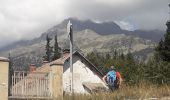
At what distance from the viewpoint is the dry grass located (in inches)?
436

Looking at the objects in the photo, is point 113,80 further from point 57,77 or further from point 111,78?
point 57,77

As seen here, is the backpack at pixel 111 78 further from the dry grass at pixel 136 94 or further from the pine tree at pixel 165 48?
the pine tree at pixel 165 48

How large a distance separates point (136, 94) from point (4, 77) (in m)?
7.34

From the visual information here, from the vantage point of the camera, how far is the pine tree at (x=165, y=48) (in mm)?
55562

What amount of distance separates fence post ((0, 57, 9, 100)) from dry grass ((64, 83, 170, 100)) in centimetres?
567

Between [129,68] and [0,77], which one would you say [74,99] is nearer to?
[0,77]

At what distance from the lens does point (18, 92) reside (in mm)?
20203

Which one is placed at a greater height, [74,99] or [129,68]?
[129,68]

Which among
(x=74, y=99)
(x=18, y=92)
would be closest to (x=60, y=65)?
(x=18, y=92)

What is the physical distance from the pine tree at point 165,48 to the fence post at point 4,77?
38.7 m

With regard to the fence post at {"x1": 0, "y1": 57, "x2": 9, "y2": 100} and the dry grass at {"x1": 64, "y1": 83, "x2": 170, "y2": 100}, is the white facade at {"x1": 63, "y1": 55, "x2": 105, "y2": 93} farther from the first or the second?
the dry grass at {"x1": 64, "y1": 83, "x2": 170, "y2": 100}

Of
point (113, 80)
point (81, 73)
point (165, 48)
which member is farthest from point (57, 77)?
point (165, 48)

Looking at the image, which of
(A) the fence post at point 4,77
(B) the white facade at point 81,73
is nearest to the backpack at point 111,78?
(A) the fence post at point 4,77

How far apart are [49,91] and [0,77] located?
3.90m
